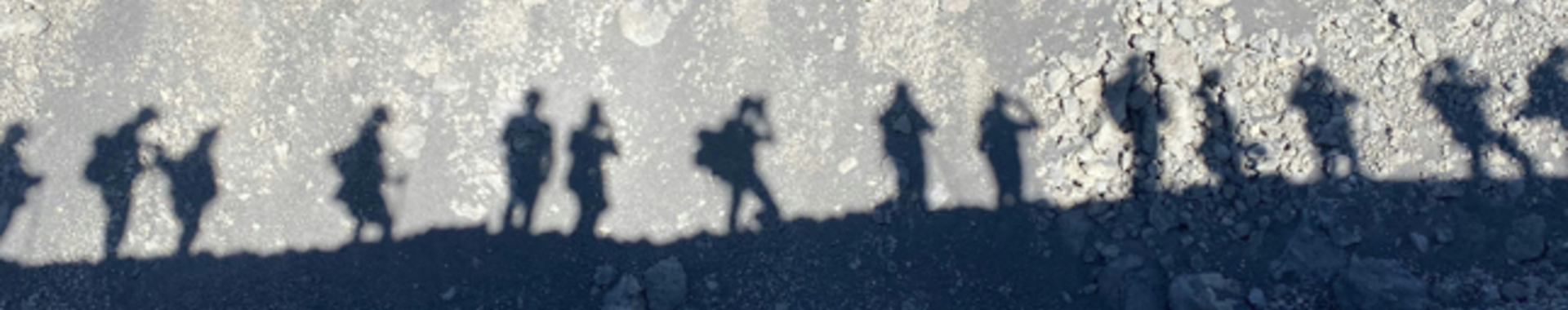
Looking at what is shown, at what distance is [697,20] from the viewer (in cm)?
748

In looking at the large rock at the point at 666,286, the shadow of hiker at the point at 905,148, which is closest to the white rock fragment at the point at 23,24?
the large rock at the point at 666,286

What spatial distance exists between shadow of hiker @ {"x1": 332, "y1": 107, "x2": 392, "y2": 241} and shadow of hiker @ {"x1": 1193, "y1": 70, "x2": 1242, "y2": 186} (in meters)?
5.26

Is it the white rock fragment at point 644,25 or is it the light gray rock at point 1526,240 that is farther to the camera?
the white rock fragment at point 644,25

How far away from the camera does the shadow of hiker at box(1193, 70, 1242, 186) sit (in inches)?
254

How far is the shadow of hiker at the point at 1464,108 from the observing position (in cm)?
604

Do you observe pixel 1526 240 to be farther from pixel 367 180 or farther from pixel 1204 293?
pixel 367 180

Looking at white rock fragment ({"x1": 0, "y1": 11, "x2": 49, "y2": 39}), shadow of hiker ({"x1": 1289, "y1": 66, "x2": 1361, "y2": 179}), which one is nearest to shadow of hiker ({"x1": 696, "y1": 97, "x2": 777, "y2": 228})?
shadow of hiker ({"x1": 1289, "y1": 66, "x2": 1361, "y2": 179})

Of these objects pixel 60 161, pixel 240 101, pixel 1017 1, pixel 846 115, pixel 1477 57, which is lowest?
pixel 60 161

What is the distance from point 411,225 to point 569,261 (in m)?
1.11

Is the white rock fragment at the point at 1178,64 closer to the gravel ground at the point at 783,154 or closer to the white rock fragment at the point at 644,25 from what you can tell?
the gravel ground at the point at 783,154

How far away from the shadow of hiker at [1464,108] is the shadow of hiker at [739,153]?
3.91 meters

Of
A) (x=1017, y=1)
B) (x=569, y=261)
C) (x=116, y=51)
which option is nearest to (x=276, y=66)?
(x=116, y=51)

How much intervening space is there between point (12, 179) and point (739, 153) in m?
5.24

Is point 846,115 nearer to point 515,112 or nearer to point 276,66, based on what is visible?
point 515,112
